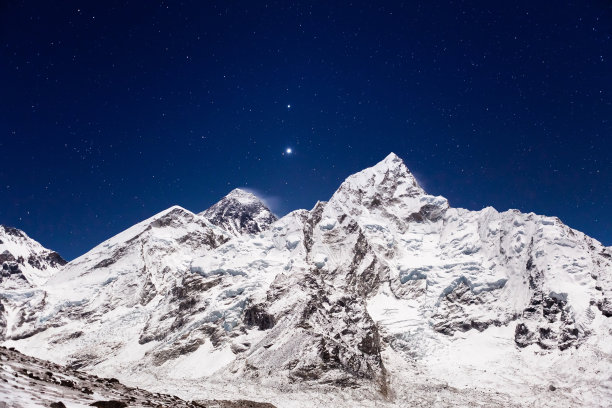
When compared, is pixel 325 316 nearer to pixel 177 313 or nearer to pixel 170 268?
pixel 177 313

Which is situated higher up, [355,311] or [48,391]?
[355,311]

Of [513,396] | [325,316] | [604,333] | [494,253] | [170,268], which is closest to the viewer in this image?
[513,396]

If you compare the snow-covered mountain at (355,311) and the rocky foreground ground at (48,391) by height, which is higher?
the snow-covered mountain at (355,311)

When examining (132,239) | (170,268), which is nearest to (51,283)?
(132,239)

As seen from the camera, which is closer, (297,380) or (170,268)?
(297,380)

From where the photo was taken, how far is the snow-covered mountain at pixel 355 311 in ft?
269

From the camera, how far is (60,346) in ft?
444

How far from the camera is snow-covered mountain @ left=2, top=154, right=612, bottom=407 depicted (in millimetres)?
82062

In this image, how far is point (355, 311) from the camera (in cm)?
10781

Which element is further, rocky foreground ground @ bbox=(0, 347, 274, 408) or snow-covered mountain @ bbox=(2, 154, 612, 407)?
snow-covered mountain @ bbox=(2, 154, 612, 407)

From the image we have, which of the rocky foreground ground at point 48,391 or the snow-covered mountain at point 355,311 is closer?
the rocky foreground ground at point 48,391

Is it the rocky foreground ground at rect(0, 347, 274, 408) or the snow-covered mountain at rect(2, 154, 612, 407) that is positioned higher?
the snow-covered mountain at rect(2, 154, 612, 407)

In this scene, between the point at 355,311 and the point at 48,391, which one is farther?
the point at 355,311

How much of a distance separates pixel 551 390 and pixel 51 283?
182823 millimetres
